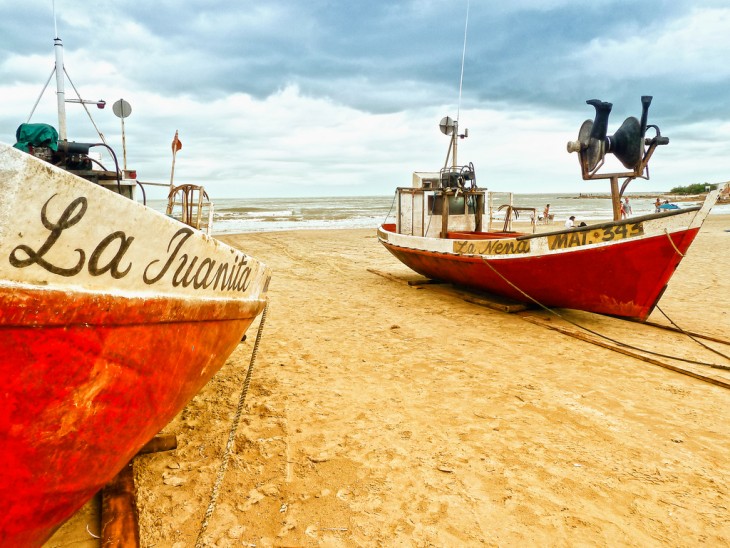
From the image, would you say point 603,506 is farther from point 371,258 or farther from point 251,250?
point 251,250

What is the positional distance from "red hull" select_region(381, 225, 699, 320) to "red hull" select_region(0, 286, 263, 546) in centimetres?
559

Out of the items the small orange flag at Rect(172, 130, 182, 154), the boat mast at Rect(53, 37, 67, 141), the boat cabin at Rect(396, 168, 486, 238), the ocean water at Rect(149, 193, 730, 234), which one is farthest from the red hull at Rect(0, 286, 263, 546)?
the boat cabin at Rect(396, 168, 486, 238)

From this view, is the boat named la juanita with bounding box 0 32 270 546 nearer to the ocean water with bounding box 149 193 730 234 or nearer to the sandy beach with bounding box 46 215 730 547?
the sandy beach with bounding box 46 215 730 547

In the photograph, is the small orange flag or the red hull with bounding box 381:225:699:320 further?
the red hull with bounding box 381:225:699:320

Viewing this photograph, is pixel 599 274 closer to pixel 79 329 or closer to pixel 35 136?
pixel 79 329

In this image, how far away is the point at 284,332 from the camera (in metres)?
6.50

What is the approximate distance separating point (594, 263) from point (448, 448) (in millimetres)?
4175

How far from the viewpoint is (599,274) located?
20.8ft

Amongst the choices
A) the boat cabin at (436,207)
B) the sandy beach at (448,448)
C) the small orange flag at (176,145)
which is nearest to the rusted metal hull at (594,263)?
the sandy beach at (448,448)

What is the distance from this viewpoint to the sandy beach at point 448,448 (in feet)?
8.38

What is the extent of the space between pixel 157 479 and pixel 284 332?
3588 millimetres

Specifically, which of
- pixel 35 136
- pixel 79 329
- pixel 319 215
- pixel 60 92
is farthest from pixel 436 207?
pixel 319 215

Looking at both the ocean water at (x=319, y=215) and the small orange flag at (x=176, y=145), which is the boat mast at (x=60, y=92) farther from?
the ocean water at (x=319, y=215)

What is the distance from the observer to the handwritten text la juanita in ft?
5.03
